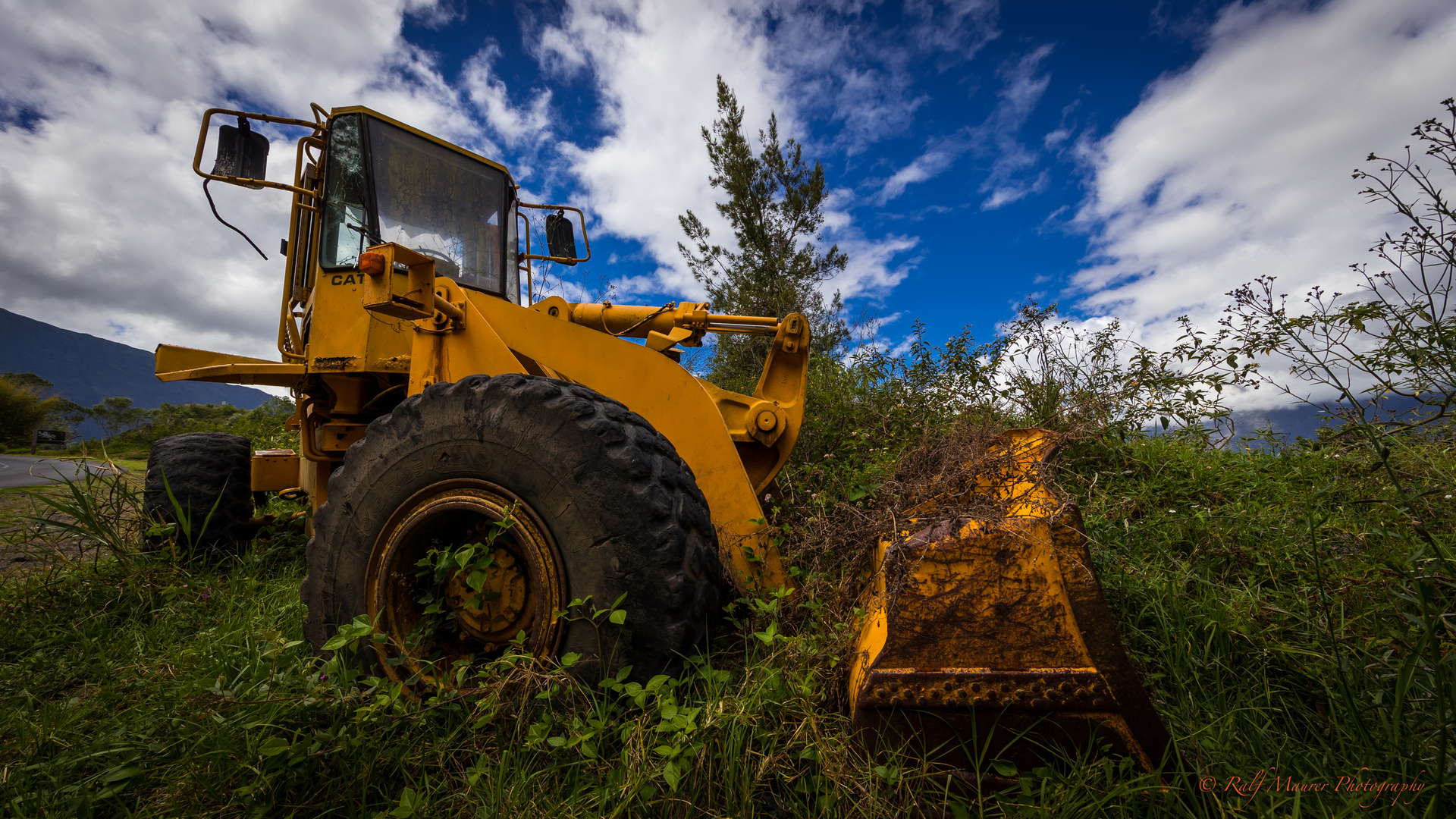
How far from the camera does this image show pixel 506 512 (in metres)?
1.83

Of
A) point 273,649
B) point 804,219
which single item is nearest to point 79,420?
point 804,219

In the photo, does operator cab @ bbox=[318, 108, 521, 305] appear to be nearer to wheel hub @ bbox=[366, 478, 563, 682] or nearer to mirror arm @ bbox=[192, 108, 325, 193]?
mirror arm @ bbox=[192, 108, 325, 193]

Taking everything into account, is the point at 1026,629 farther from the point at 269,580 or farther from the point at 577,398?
the point at 269,580

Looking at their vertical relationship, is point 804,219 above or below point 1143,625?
above

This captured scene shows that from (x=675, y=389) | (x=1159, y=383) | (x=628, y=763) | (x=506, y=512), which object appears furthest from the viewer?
(x=1159, y=383)

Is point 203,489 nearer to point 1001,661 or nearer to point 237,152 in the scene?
point 237,152

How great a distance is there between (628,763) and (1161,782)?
129cm

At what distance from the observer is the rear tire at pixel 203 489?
394 centimetres

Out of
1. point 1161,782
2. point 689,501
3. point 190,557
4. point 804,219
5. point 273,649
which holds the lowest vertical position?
point 1161,782

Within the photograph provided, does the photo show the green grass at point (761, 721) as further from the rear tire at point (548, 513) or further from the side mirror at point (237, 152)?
the side mirror at point (237, 152)

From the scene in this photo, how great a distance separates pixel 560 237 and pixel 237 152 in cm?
206

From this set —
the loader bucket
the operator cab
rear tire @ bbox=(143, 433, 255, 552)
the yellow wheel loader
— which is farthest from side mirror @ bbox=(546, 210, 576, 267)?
the loader bucket

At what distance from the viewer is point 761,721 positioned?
164 centimetres
